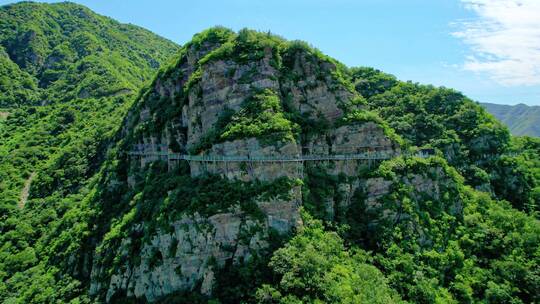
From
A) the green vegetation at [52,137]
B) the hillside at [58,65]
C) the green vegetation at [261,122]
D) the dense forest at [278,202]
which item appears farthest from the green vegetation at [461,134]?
the hillside at [58,65]

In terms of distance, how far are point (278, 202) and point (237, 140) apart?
458 inches

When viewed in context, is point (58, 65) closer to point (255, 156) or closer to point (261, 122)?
point (261, 122)

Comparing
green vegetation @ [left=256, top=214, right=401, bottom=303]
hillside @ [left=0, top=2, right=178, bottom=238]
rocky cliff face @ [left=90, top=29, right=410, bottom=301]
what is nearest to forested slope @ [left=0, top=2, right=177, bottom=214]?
hillside @ [left=0, top=2, right=178, bottom=238]

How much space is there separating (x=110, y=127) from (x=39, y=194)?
2382cm

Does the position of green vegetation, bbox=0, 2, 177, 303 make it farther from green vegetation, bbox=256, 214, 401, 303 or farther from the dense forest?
green vegetation, bbox=256, 214, 401, 303

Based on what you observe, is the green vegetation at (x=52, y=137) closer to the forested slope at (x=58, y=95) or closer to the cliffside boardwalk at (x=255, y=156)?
the forested slope at (x=58, y=95)

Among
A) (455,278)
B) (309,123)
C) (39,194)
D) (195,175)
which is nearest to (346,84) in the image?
(309,123)

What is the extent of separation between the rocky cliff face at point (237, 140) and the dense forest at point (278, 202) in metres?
0.26

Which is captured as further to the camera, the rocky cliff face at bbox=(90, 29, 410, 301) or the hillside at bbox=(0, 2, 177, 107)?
the hillside at bbox=(0, 2, 177, 107)

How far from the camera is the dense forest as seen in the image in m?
54.0

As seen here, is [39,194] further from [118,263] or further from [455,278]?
[455,278]

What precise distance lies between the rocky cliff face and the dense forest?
0.26 meters

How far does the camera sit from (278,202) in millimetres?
55312

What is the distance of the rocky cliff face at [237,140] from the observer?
179 ft
